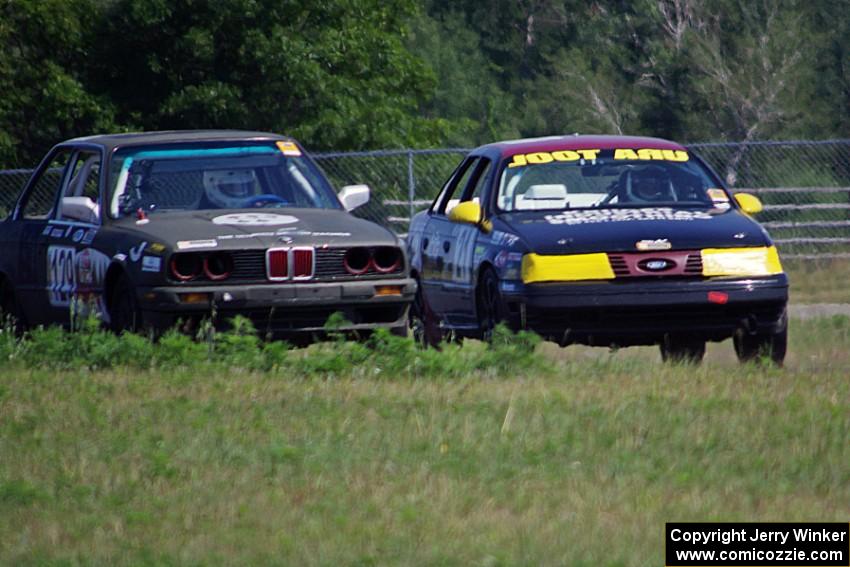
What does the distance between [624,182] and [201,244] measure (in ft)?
10.1

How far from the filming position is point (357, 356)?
34.7 ft

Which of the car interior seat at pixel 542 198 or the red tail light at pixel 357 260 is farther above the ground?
the car interior seat at pixel 542 198

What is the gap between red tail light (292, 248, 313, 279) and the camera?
11312 mm

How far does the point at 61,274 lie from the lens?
41.1 ft

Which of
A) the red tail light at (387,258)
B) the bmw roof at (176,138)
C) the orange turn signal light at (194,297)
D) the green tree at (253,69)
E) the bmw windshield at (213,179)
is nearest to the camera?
the orange turn signal light at (194,297)

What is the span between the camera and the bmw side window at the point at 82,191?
12.1m

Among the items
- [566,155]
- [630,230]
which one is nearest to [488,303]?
[630,230]

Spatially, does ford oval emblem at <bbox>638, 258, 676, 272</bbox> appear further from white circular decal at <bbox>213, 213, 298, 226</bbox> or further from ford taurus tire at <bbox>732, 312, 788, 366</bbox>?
Answer: white circular decal at <bbox>213, 213, 298, 226</bbox>

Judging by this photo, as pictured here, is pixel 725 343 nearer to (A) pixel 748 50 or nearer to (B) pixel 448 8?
(A) pixel 748 50

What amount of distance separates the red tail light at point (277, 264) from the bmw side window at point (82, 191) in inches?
55.3

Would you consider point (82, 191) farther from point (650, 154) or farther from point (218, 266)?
point (650, 154)

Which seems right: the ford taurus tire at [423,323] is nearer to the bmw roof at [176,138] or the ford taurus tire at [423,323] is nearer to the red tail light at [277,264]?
the bmw roof at [176,138]

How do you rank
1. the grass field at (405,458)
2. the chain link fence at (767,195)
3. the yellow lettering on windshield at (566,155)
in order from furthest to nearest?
the chain link fence at (767,195) → the yellow lettering on windshield at (566,155) → the grass field at (405,458)

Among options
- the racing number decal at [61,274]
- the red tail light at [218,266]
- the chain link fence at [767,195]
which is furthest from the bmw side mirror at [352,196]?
the chain link fence at [767,195]
